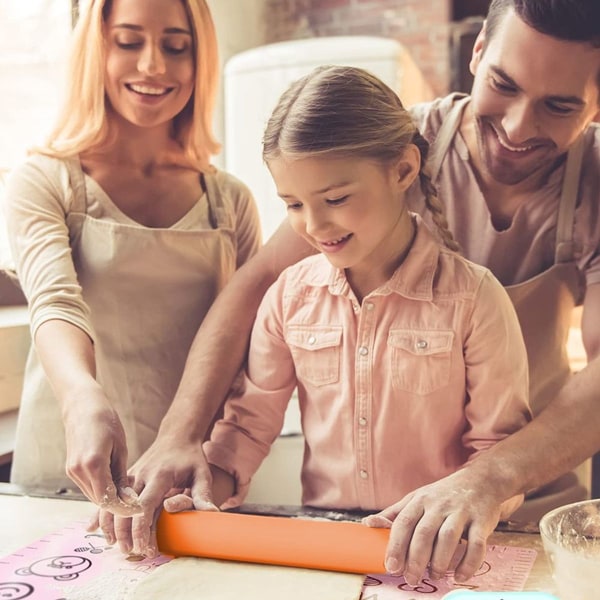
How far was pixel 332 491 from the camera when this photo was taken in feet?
3.22

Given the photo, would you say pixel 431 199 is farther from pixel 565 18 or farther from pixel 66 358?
pixel 66 358

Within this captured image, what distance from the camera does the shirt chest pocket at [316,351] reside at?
942 millimetres

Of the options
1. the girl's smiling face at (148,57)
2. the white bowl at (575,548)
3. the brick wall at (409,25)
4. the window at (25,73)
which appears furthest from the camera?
the brick wall at (409,25)

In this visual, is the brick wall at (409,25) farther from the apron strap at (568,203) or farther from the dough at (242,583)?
the dough at (242,583)

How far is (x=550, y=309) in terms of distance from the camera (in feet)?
3.59

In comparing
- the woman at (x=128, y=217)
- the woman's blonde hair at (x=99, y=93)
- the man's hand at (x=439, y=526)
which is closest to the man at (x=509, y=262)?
the man's hand at (x=439, y=526)

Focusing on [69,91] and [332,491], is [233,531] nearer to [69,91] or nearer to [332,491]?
[332,491]

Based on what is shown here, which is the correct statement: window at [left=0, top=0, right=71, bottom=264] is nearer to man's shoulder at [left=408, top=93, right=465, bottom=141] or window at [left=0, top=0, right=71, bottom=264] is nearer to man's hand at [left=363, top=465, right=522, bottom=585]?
man's shoulder at [left=408, top=93, right=465, bottom=141]

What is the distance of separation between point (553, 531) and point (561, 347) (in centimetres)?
45

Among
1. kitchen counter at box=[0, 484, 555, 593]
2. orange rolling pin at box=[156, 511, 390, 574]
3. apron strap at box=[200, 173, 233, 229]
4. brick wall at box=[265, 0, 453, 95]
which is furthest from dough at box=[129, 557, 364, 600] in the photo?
brick wall at box=[265, 0, 453, 95]

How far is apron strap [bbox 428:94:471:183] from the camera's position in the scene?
110 centimetres

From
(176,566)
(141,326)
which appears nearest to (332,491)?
(176,566)

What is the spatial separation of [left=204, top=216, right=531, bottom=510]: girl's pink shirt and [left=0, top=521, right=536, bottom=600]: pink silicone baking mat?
162mm

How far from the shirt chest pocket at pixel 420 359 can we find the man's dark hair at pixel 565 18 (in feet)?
1.23
